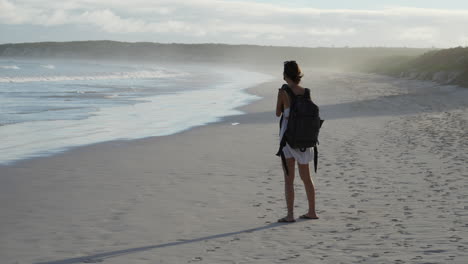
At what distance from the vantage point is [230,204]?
7.15m

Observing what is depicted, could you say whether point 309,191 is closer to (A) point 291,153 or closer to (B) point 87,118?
(A) point 291,153

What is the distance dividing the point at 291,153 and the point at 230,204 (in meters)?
1.26

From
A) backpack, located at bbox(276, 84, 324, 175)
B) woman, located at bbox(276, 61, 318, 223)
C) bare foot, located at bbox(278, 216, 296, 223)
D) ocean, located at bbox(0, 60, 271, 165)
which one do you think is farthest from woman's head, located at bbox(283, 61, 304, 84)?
ocean, located at bbox(0, 60, 271, 165)

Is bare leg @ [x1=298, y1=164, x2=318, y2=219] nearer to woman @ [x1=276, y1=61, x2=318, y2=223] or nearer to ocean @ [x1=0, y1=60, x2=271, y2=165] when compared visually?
woman @ [x1=276, y1=61, x2=318, y2=223]

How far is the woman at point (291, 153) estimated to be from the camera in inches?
242

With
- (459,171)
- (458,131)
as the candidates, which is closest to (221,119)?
(458,131)

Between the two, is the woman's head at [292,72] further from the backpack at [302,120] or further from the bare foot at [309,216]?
the bare foot at [309,216]

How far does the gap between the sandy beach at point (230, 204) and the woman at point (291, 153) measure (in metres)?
0.19

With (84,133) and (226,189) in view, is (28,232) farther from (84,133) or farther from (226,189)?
(84,133)

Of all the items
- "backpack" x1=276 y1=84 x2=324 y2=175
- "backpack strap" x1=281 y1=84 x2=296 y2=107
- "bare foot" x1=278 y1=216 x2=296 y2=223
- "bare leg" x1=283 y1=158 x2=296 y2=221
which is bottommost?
"bare foot" x1=278 y1=216 x2=296 y2=223

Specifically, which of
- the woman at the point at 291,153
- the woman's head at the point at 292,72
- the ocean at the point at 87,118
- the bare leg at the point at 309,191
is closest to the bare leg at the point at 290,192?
the woman at the point at 291,153

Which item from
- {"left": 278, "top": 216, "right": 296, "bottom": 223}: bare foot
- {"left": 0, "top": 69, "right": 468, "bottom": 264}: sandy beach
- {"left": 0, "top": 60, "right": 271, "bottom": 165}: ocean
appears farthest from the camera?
{"left": 0, "top": 60, "right": 271, "bottom": 165}: ocean

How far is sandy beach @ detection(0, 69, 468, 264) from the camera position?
207 inches

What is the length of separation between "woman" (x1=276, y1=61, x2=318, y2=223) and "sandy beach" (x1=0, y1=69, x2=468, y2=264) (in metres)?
0.19
